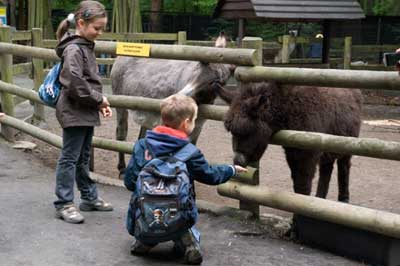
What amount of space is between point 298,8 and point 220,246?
1058cm

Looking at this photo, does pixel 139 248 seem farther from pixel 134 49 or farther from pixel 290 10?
pixel 290 10

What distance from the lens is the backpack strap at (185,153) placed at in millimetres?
3697

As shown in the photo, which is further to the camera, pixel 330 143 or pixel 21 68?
pixel 21 68

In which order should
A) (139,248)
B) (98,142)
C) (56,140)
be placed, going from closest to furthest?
(139,248), (98,142), (56,140)

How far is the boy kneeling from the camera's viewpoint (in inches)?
143

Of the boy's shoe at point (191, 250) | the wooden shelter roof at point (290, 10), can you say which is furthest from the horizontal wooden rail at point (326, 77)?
the wooden shelter roof at point (290, 10)

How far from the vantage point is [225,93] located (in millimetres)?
4875

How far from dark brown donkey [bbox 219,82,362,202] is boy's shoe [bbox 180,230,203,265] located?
754mm

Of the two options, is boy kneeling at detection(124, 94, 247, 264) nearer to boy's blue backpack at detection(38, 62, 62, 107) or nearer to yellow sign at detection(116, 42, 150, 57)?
boy's blue backpack at detection(38, 62, 62, 107)

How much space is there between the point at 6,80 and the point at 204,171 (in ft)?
18.7

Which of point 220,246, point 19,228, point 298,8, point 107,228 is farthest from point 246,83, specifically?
point 298,8

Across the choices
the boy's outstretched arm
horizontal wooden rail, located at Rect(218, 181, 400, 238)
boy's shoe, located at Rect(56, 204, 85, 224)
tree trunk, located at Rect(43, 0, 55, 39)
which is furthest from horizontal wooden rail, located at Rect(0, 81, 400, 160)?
tree trunk, located at Rect(43, 0, 55, 39)

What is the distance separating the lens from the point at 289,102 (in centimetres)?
446

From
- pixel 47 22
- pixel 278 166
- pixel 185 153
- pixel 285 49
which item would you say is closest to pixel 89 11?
pixel 185 153
